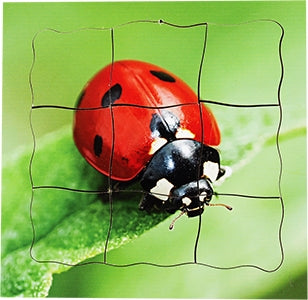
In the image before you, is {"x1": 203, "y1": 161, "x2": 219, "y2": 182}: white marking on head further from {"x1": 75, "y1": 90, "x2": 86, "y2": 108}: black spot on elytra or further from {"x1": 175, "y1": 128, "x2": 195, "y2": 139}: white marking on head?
{"x1": 75, "y1": 90, "x2": 86, "y2": 108}: black spot on elytra

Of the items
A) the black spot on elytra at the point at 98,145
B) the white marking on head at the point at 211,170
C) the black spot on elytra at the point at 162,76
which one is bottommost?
the white marking on head at the point at 211,170

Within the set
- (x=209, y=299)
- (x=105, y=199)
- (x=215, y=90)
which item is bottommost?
(x=209, y=299)

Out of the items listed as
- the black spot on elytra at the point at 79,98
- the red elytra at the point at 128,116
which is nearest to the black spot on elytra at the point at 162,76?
the red elytra at the point at 128,116

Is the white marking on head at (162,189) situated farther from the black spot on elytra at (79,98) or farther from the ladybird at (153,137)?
the black spot on elytra at (79,98)

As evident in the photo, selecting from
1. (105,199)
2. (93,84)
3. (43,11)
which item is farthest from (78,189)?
(43,11)

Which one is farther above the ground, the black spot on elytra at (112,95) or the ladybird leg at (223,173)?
the black spot on elytra at (112,95)

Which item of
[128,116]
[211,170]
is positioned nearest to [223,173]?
[211,170]

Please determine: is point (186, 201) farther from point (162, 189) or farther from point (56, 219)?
point (56, 219)

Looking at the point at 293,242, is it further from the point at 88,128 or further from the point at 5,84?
the point at 5,84
